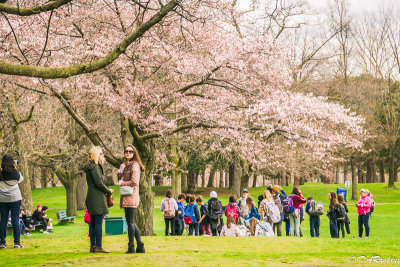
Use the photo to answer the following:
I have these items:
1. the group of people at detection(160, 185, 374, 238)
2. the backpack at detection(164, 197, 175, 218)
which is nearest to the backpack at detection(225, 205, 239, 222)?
the group of people at detection(160, 185, 374, 238)

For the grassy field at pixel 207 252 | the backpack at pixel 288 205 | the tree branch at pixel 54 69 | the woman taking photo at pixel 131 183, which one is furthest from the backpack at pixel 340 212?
the tree branch at pixel 54 69

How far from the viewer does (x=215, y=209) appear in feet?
47.6

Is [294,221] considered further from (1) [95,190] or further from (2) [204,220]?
(1) [95,190]

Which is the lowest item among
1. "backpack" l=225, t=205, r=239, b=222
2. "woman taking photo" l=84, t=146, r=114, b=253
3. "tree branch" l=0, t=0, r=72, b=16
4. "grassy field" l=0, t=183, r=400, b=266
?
"grassy field" l=0, t=183, r=400, b=266

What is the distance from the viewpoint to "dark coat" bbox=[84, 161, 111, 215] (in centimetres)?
797

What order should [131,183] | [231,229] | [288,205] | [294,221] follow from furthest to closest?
[294,221] < [288,205] < [231,229] < [131,183]

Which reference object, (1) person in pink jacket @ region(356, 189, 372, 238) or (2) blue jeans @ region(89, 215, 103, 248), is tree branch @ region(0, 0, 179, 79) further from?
(1) person in pink jacket @ region(356, 189, 372, 238)

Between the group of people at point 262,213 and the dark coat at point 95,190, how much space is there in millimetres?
6007

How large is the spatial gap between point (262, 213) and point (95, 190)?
289 inches

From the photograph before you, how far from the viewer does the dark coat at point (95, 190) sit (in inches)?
314

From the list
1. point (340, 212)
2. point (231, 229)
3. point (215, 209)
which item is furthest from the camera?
point (340, 212)

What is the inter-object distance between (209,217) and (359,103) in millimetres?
30357

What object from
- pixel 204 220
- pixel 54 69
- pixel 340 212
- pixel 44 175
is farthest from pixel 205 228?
pixel 44 175

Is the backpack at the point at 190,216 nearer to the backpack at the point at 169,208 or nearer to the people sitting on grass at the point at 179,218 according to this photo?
the people sitting on grass at the point at 179,218
